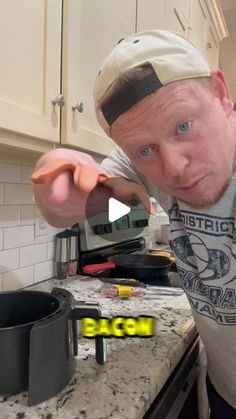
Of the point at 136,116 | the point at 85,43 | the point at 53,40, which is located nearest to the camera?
the point at 136,116

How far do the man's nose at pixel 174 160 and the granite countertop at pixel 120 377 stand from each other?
391 millimetres

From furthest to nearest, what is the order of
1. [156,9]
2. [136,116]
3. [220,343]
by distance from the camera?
[156,9] → [220,343] → [136,116]

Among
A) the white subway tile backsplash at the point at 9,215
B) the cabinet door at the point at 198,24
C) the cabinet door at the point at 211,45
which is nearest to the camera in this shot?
the white subway tile backsplash at the point at 9,215

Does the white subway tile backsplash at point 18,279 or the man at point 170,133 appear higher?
the man at point 170,133

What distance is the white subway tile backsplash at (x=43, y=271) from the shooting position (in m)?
1.24

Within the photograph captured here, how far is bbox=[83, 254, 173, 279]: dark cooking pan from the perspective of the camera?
4.26ft

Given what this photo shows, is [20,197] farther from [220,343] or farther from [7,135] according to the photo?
[220,343]

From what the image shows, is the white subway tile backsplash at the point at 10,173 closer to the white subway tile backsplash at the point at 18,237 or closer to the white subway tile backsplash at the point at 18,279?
the white subway tile backsplash at the point at 18,237

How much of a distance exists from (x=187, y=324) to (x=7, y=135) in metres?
0.65

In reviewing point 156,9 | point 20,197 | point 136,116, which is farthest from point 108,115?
point 156,9

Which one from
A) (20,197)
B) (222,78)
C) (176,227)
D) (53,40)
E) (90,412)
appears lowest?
(90,412)

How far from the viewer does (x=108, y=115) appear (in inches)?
21.8

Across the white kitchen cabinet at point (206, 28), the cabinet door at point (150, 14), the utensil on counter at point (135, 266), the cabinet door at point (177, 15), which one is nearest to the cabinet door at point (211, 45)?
the white kitchen cabinet at point (206, 28)

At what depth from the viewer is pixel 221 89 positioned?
1.88 ft
